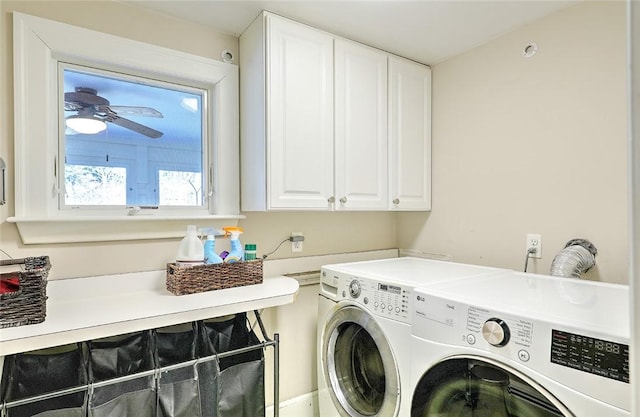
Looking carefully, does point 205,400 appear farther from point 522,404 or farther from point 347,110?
point 347,110

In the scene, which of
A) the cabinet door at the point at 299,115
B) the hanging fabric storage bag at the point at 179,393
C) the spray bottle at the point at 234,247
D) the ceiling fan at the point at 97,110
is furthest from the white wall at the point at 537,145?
the ceiling fan at the point at 97,110

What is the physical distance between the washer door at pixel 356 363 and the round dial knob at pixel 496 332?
17.8 inches

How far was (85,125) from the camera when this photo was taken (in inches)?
61.1

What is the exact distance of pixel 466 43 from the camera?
201cm

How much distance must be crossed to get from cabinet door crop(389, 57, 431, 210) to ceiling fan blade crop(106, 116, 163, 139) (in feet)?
4.24

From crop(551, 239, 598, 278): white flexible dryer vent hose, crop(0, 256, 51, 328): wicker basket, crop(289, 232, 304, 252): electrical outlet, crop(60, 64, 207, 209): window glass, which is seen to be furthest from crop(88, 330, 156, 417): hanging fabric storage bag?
crop(551, 239, 598, 278): white flexible dryer vent hose

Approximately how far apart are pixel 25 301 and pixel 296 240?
1.27 meters

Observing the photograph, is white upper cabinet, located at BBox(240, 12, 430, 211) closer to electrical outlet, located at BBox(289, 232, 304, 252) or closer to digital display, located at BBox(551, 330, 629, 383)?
electrical outlet, located at BBox(289, 232, 304, 252)

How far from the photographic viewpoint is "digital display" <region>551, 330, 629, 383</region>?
78cm

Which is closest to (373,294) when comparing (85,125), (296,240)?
(296,240)

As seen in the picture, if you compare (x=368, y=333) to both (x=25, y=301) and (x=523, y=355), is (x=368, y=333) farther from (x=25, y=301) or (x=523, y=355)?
(x=25, y=301)

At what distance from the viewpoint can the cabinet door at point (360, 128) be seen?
6.14 ft

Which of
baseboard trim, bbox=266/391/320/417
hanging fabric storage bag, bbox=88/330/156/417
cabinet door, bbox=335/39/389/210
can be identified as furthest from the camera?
baseboard trim, bbox=266/391/320/417

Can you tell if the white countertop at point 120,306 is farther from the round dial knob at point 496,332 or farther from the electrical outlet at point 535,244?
the electrical outlet at point 535,244
